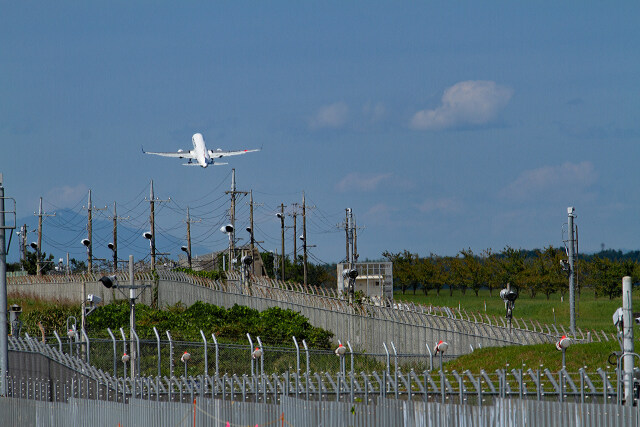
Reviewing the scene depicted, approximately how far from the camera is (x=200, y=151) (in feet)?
318

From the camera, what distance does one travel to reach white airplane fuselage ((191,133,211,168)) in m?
95.4

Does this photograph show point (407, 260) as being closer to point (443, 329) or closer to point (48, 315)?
point (48, 315)

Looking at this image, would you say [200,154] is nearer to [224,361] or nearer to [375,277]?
[375,277]

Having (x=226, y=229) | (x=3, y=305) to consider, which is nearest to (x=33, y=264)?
(x=226, y=229)

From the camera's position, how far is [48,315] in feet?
221

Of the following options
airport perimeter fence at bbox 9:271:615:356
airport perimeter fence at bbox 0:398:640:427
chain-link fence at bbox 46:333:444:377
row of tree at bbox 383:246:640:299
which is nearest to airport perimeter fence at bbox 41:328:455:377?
chain-link fence at bbox 46:333:444:377

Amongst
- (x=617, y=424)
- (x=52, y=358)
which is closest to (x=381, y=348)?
(x=52, y=358)

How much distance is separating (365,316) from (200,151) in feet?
163

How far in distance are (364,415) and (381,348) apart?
34495 millimetres

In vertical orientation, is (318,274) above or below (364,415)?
above

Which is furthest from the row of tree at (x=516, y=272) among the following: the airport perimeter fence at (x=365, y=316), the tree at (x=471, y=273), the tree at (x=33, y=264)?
the tree at (x=33, y=264)

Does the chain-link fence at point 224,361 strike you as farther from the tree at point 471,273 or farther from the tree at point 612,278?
the tree at point 471,273

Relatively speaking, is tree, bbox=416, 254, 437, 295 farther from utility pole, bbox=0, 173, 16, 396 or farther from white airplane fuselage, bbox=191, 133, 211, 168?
utility pole, bbox=0, 173, 16, 396

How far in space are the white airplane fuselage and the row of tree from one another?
31880 millimetres
